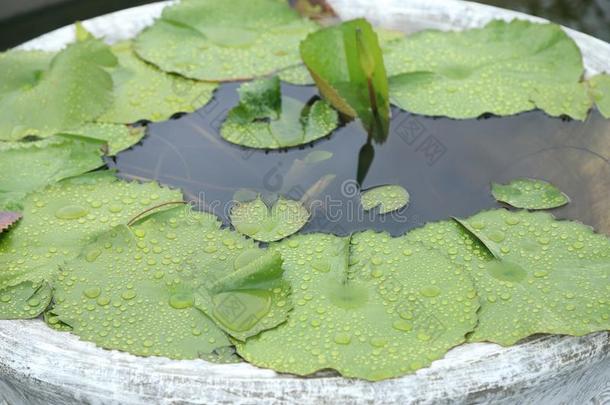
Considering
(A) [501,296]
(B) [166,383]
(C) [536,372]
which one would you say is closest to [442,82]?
(A) [501,296]

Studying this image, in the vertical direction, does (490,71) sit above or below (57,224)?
above

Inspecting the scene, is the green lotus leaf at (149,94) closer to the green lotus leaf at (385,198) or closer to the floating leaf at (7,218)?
the floating leaf at (7,218)

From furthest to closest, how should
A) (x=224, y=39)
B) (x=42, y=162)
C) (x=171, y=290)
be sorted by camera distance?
(x=224, y=39), (x=42, y=162), (x=171, y=290)

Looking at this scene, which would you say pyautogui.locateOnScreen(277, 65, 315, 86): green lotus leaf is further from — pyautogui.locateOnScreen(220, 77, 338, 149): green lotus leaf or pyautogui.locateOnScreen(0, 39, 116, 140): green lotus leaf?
pyautogui.locateOnScreen(0, 39, 116, 140): green lotus leaf

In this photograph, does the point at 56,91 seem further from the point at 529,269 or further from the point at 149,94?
the point at 529,269

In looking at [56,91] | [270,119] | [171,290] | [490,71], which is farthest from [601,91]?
[56,91]

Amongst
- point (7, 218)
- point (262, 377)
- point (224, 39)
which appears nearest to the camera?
point (262, 377)

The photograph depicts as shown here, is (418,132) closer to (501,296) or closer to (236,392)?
(501,296)

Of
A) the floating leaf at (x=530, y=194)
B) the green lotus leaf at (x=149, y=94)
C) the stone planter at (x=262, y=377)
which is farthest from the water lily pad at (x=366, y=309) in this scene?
the green lotus leaf at (x=149, y=94)
